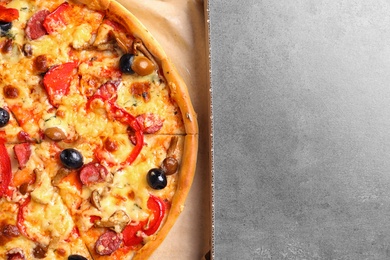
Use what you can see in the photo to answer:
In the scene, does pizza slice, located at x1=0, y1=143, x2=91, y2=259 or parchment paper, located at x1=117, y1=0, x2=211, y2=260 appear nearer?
pizza slice, located at x1=0, y1=143, x2=91, y2=259

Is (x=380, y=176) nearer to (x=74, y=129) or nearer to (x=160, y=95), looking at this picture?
(x=160, y=95)

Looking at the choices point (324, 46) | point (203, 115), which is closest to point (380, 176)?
point (324, 46)

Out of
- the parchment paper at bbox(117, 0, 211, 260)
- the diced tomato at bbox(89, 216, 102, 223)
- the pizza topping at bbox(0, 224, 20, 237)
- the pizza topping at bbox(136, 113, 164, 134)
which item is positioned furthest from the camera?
the parchment paper at bbox(117, 0, 211, 260)

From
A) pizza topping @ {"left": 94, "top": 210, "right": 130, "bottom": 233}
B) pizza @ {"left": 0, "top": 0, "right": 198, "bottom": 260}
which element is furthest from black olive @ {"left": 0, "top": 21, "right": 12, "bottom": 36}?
pizza topping @ {"left": 94, "top": 210, "right": 130, "bottom": 233}

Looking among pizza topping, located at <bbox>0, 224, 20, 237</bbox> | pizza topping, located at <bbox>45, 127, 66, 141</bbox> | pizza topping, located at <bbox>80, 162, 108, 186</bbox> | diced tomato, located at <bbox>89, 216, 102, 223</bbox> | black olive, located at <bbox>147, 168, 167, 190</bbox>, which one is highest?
pizza topping, located at <bbox>45, 127, 66, 141</bbox>

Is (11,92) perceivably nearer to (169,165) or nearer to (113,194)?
(113,194)

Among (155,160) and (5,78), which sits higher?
(5,78)

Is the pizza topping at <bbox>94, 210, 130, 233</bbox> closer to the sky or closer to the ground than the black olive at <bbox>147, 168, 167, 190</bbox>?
closer to the ground

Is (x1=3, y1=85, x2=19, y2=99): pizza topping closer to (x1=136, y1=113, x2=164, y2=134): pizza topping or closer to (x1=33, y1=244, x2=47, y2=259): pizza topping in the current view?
(x1=136, y1=113, x2=164, y2=134): pizza topping
